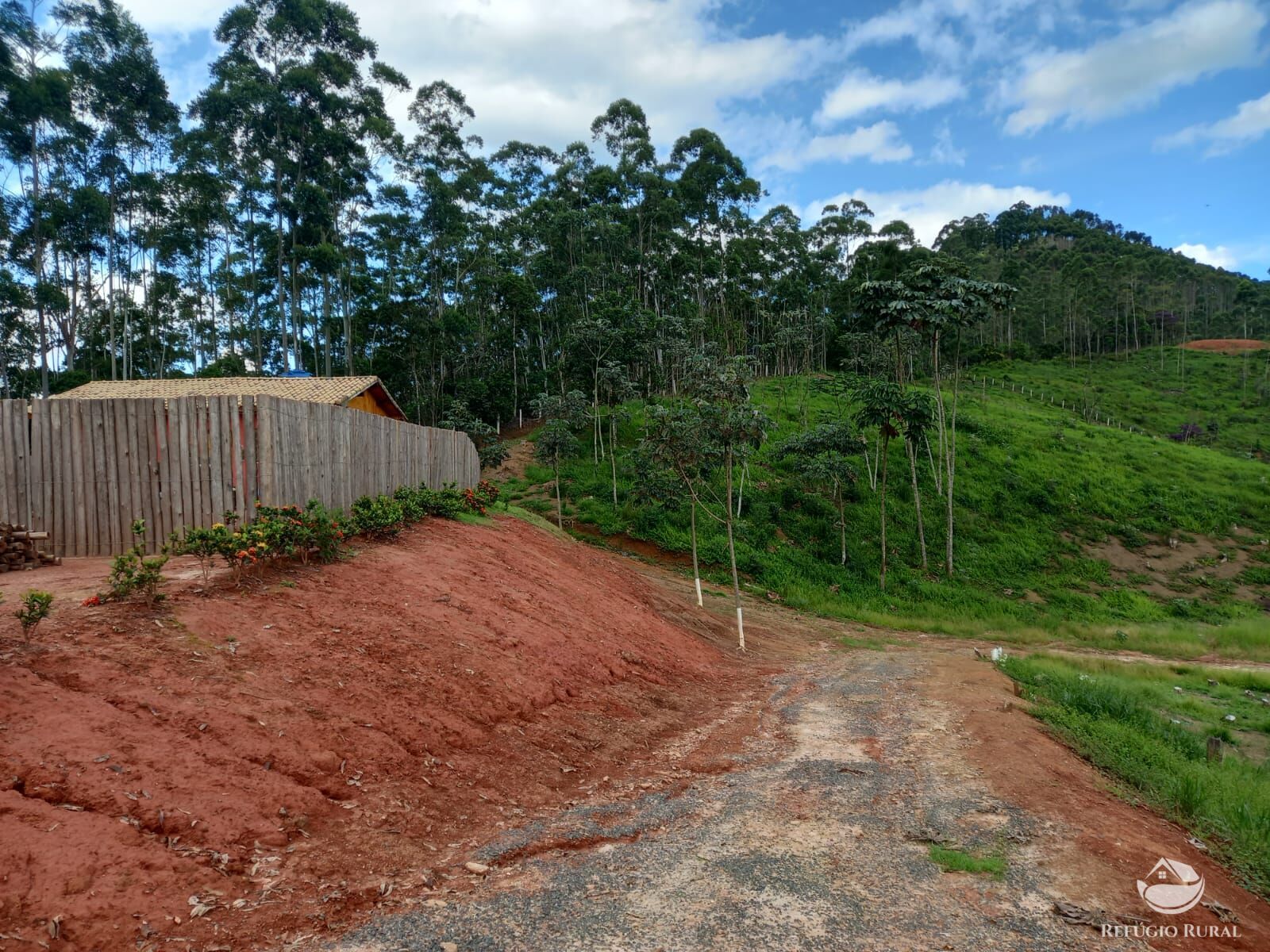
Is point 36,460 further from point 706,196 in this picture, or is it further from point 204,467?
point 706,196

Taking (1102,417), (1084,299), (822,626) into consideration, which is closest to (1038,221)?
(1084,299)

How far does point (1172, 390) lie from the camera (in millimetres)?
57344

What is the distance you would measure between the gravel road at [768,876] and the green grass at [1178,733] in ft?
6.10

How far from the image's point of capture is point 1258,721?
37.6 feet

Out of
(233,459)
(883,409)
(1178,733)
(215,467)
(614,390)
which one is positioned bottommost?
(1178,733)

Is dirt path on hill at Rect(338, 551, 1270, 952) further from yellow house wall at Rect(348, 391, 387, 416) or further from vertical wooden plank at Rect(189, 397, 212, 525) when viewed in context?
yellow house wall at Rect(348, 391, 387, 416)

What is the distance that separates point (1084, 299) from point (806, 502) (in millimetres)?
62021

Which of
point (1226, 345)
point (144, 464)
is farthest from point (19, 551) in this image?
point (1226, 345)

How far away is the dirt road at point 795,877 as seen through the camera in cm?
330

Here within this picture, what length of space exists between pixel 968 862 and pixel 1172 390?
7108 centimetres

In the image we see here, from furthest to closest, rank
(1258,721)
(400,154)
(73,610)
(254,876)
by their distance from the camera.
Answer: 1. (400,154)
2. (1258,721)
3. (73,610)
4. (254,876)

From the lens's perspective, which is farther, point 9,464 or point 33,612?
point 9,464

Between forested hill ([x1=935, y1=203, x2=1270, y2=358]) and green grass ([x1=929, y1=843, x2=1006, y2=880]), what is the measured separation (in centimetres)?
7098

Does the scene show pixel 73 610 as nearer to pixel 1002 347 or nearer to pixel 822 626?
pixel 822 626
